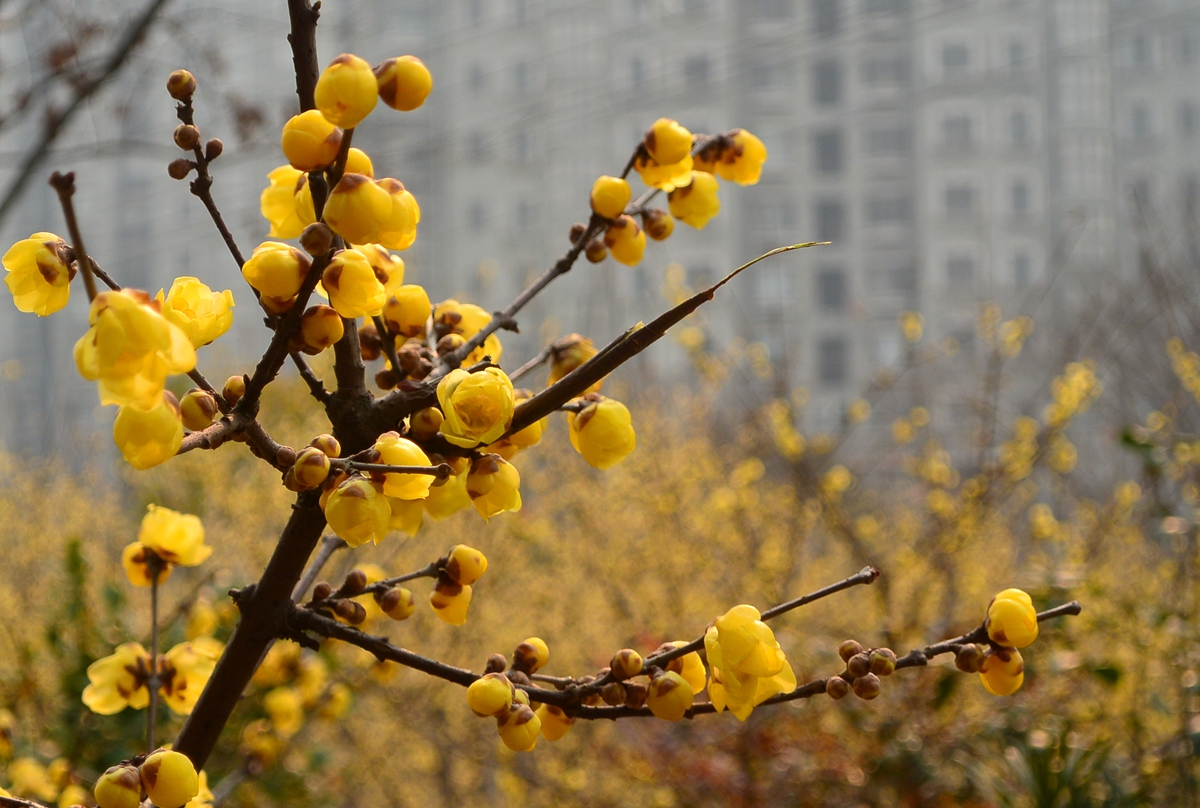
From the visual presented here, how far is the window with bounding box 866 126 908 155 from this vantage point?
21.5m

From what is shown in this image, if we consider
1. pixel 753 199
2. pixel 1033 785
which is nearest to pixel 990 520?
pixel 1033 785

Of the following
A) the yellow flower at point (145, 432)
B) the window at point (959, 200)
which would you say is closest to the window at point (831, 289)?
the window at point (959, 200)

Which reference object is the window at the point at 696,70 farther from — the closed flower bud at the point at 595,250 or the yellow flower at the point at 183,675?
the yellow flower at the point at 183,675

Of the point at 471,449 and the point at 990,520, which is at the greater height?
the point at 990,520

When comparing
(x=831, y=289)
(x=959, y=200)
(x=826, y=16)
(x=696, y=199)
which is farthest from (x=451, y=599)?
(x=826, y=16)

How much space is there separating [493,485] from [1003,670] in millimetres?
399

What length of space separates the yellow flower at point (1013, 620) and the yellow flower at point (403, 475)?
42 centimetres

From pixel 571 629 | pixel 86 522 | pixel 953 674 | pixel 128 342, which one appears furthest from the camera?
pixel 86 522

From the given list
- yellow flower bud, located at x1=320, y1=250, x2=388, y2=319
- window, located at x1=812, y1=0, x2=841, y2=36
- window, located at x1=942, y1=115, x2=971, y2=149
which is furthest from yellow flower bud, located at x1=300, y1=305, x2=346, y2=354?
window, located at x1=942, y1=115, x2=971, y2=149

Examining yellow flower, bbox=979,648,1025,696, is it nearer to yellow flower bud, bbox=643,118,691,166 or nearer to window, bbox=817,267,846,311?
yellow flower bud, bbox=643,118,691,166

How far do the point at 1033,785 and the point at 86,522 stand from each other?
4888 mm

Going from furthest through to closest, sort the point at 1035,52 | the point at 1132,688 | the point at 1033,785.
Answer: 1. the point at 1035,52
2. the point at 1132,688
3. the point at 1033,785

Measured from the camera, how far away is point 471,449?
631 millimetres

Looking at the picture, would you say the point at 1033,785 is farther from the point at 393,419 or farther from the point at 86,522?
the point at 86,522
